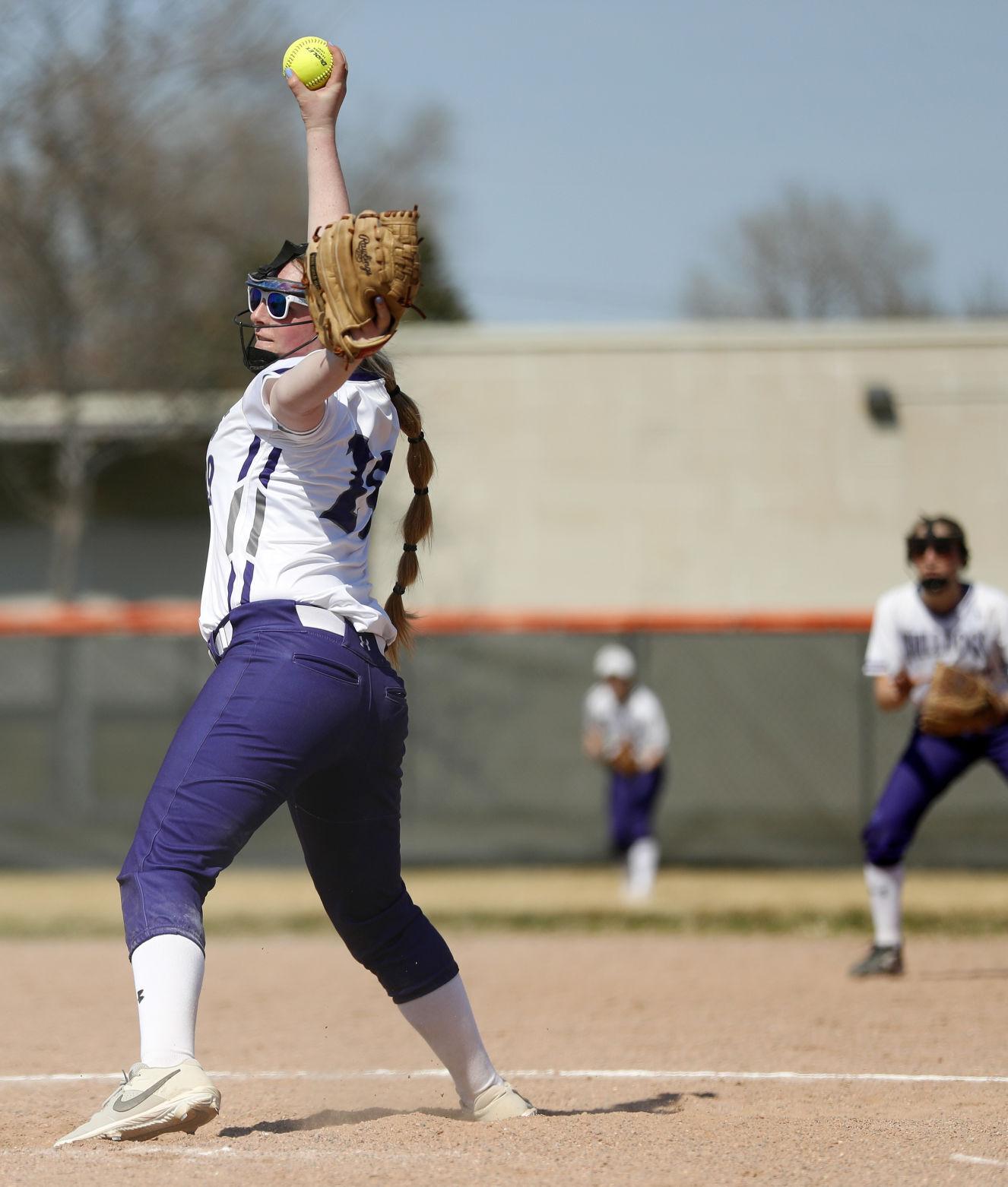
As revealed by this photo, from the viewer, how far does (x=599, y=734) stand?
40.1ft

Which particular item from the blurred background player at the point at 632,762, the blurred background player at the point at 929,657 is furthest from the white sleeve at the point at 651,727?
the blurred background player at the point at 929,657

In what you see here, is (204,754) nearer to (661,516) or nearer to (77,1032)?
(77,1032)

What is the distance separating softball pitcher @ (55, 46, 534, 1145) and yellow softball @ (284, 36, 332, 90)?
0.09ft

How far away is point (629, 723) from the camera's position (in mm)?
12086

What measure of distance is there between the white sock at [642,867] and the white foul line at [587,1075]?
20.2 ft

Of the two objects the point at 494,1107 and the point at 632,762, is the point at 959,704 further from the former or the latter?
the point at 632,762

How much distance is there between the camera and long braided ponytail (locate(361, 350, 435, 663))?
3889 millimetres

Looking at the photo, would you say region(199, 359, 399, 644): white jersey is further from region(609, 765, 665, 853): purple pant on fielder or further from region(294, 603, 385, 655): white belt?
region(609, 765, 665, 853): purple pant on fielder

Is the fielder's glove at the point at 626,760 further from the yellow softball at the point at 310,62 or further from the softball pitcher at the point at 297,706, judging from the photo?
the yellow softball at the point at 310,62

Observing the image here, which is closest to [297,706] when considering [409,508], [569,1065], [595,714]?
[409,508]

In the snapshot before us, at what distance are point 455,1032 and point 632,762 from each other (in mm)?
7967

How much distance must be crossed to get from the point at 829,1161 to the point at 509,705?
9.43 metres

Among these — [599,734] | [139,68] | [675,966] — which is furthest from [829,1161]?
[139,68]

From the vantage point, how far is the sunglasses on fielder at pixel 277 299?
12.5ft
